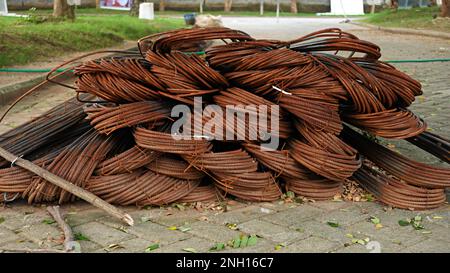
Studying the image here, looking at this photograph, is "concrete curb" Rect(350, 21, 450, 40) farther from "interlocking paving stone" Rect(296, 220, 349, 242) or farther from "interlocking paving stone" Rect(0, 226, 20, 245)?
"interlocking paving stone" Rect(0, 226, 20, 245)

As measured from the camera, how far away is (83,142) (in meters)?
4.22

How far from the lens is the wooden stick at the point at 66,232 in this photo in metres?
3.37

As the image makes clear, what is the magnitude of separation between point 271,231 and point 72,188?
46.2 inches

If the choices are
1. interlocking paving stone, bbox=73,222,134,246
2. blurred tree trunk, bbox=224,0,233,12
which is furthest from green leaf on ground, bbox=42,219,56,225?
blurred tree trunk, bbox=224,0,233,12

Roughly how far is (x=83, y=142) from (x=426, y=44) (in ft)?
39.2

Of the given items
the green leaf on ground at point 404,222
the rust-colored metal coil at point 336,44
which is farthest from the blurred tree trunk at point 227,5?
the green leaf on ground at point 404,222

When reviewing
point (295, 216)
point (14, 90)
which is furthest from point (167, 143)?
point (14, 90)

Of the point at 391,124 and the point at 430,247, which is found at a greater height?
the point at 391,124

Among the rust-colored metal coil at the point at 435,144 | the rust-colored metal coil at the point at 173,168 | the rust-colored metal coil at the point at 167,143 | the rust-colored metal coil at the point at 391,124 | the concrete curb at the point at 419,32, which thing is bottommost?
the concrete curb at the point at 419,32

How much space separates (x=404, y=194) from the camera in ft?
13.4

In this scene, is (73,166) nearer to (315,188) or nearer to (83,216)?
(83,216)

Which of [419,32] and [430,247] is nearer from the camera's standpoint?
[430,247]

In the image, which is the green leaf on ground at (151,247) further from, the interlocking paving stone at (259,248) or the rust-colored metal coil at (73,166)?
the rust-colored metal coil at (73,166)

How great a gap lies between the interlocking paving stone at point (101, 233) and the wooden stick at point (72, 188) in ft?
0.31
